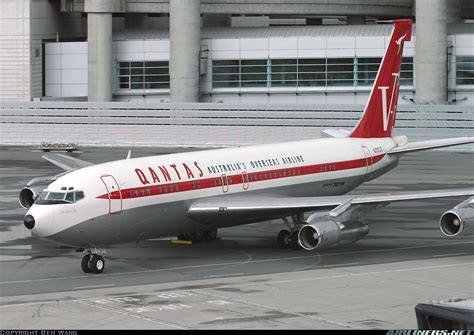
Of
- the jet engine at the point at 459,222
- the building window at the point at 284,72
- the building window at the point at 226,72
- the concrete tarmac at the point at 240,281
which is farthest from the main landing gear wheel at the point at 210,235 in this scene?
the building window at the point at 226,72

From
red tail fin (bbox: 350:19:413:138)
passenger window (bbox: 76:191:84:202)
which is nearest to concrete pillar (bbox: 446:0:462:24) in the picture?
red tail fin (bbox: 350:19:413:138)

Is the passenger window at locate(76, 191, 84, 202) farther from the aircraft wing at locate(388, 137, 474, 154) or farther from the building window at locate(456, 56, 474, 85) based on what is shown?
the building window at locate(456, 56, 474, 85)

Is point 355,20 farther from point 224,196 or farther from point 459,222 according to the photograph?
point 459,222

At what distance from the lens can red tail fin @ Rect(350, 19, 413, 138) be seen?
53188 millimetres

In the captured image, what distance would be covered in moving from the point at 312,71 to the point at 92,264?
60322 millimetres

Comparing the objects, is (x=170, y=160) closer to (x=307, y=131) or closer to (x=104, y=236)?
(x=104, y=236)

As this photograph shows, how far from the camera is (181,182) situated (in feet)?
142

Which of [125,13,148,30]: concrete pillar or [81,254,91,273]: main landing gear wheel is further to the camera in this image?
[125,13,148,30]: concrete pillar

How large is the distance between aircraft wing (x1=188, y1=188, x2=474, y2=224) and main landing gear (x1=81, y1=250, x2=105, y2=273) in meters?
4.96

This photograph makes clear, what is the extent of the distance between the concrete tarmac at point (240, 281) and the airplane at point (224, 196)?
48.8 inches

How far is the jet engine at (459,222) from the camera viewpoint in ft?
138

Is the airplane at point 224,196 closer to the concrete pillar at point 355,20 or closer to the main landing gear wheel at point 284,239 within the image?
the main landing gear wheel at point 284,239

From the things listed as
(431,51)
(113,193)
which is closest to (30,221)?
(113,193)

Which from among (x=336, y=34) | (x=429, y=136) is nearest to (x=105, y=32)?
(x=336, y=34)
